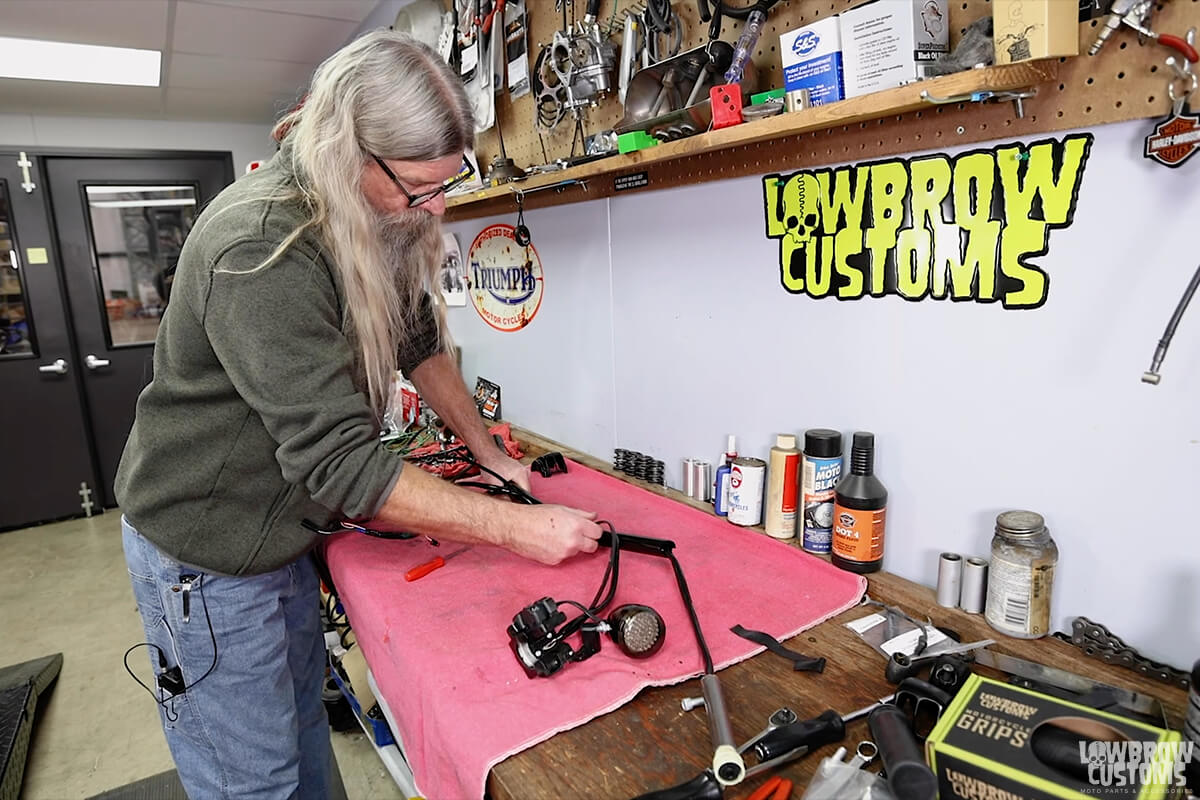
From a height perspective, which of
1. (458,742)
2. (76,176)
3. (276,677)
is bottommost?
(276,677)

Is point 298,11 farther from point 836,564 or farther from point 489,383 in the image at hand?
point 836,564

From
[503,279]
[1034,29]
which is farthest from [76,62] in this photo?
[1034,29]

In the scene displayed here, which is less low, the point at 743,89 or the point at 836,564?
the point at 743,89

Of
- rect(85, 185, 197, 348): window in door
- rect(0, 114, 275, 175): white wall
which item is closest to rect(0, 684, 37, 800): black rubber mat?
rect(85, 185, 197, 348): window in door

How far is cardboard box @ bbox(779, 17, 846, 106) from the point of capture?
96 cm

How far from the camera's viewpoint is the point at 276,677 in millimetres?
1155

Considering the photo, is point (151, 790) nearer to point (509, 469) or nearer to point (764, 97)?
point (509, 469)

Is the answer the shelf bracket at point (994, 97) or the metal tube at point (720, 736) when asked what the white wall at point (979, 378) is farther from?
the metal tube at point (720, 736)

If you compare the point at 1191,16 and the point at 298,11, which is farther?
the point at 298,11

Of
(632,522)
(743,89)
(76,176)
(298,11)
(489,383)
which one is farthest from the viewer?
(76,176)

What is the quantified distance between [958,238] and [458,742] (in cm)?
95

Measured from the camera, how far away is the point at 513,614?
105 cm

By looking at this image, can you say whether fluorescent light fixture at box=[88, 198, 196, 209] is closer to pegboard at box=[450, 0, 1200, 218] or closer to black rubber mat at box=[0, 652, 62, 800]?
black rubber mat at box=[0, 652, 62, 800]

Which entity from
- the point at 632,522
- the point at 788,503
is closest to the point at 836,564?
the point at 788,503
